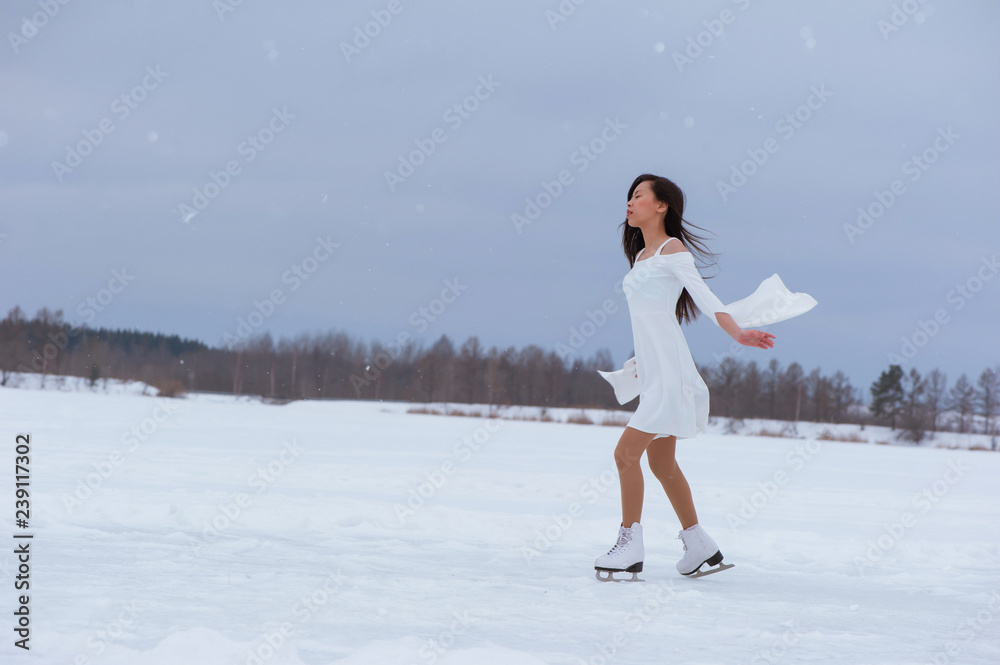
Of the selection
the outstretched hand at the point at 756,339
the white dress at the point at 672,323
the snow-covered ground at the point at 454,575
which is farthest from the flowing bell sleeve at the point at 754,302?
the snow-covered ground at the point at 454,575

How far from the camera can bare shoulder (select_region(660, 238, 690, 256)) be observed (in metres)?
3.42

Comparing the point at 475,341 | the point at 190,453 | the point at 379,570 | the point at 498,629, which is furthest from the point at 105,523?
the point at 475,341

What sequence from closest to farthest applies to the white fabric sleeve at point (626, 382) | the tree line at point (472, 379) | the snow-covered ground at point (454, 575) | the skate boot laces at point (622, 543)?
1. the snow-covered ground at point (454, 575)
2. the skate boot laces at point (622, 543)
3. the white fabric sleeve at point (626, 382)
4. the tree line at point (472, 379)

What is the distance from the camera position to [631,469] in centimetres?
342

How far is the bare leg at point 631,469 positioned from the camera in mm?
3336

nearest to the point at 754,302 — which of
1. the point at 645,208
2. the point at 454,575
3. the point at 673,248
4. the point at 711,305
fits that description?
the point at 711,305

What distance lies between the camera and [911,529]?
18.0ft

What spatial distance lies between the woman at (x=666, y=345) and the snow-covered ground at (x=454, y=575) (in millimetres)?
209

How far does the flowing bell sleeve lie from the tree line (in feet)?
162

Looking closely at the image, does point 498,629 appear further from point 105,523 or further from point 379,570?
point 105,523

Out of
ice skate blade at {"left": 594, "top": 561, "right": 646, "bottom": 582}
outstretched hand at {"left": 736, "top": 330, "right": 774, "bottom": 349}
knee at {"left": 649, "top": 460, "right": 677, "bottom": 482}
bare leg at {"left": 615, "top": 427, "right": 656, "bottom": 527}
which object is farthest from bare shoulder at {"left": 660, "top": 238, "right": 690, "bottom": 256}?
ice skate blade at {"left": 594, "top": 561, "right": 646, "bottom": 582}

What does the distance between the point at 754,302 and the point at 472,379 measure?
183 feet

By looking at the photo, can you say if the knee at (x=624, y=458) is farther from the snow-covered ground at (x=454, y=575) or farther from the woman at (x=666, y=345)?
the snow-covered ground at (x=454, y=575)

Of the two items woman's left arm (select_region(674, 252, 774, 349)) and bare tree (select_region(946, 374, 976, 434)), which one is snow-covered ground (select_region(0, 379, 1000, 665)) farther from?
bare tree (select_region(946, 374, 976, 434))
